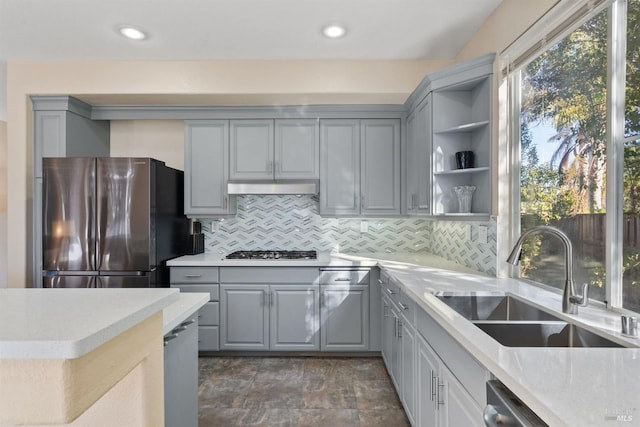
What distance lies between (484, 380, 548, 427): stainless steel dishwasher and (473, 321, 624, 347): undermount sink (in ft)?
1.52

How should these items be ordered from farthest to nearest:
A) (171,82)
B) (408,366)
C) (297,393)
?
(171,82) → (297,393) → (408,366)

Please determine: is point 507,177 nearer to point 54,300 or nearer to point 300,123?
point 300,123

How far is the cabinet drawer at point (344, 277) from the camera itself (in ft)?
10.2

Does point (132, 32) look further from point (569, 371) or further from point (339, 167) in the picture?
point (569, 371)

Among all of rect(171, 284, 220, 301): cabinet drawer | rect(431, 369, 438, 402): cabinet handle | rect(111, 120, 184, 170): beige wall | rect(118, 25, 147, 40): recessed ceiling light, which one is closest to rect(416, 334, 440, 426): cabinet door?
rect(431, 369, 438, 402): cabinet handle

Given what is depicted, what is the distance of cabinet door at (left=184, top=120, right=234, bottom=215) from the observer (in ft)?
11.1

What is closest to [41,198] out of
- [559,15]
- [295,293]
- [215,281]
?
[215,281]

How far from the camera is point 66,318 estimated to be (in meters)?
0.77

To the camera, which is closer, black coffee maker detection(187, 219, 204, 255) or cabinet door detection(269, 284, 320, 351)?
cabinet door detection(269, 284, 320, 351)

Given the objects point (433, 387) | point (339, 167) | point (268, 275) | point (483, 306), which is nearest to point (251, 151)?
point (339, 167)

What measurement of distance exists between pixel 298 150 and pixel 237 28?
1.22 meters

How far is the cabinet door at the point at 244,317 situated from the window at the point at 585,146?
2112 mm

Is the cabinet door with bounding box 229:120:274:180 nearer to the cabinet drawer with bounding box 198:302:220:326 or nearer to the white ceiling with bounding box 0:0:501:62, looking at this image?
the white ceiling with bounding box 0:0:501:62

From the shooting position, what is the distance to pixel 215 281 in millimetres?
3131
